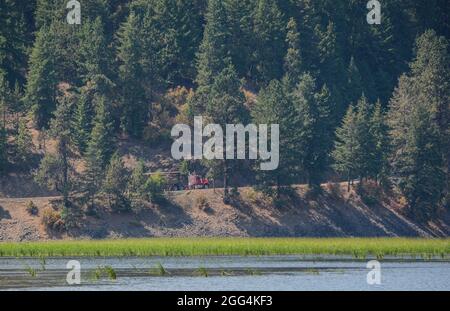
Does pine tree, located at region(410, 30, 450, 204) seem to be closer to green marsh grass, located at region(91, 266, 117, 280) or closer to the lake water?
the lake water

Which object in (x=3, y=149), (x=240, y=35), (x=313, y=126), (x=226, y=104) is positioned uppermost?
(x=240, y=35)

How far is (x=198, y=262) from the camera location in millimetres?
97000

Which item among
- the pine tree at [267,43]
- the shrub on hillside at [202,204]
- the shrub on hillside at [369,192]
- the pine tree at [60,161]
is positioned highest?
the pine tree at [267,43]

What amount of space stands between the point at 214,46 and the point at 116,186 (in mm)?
32021

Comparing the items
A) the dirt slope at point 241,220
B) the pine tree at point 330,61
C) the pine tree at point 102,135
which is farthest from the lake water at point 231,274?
the pine tree at point 330,61

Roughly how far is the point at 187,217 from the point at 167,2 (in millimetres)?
42467

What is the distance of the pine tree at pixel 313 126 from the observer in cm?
14438

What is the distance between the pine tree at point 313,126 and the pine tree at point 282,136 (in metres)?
2.54

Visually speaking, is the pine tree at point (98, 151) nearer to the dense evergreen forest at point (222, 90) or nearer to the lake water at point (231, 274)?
the dense evergreen forest at point (222, 90)

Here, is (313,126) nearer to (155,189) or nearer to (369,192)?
(369,192)

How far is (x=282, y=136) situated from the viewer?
138875mm

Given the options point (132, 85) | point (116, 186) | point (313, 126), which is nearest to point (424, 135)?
point (313, 126)

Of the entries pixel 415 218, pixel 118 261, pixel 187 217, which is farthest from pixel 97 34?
pixel 118 261

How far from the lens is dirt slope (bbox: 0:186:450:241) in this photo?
128m
